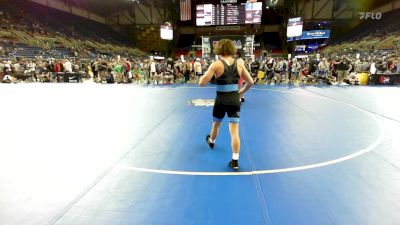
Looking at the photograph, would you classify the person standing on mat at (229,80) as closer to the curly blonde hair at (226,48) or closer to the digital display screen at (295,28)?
the curly blonde hair at (226,48)

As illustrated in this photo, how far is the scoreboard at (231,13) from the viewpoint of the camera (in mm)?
24688

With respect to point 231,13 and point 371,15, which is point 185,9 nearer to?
point 231,13

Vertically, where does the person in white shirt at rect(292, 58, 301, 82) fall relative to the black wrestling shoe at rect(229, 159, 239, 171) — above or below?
above

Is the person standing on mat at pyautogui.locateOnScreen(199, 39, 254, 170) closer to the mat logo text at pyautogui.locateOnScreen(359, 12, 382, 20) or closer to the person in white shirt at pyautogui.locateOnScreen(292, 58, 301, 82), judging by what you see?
the person in white shirt at pyautogui.locateOnScreen(292, 58, 301, 82)

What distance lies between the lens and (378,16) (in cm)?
3369

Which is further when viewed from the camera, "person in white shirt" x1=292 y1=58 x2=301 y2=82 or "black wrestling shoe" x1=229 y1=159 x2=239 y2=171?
"person in white shirt" x1=292 y1=58 x2=301 y2=82

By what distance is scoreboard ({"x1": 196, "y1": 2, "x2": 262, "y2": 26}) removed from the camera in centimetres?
2469

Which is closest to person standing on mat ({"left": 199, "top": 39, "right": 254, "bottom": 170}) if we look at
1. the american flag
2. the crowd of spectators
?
the crowd of spectators

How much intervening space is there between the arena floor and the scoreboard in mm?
19819

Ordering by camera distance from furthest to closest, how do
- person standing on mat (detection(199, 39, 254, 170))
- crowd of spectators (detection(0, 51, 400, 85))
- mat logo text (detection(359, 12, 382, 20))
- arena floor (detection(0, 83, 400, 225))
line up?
mat logo text (detection(359, 12, 382, 20)) < crowd of spectators (detection(0, 51, 400, 85)) < person standing on mat (detection(199, 39, 254, 170)) < arena floor (detection(0, 83, 400, 225))

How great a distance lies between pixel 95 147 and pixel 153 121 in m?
2.09

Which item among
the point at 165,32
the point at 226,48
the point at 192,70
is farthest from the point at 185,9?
the point at 226,48

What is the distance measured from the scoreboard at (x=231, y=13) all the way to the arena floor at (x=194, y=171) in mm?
19819

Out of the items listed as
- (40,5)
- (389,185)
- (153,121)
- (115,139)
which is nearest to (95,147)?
(115,139)
